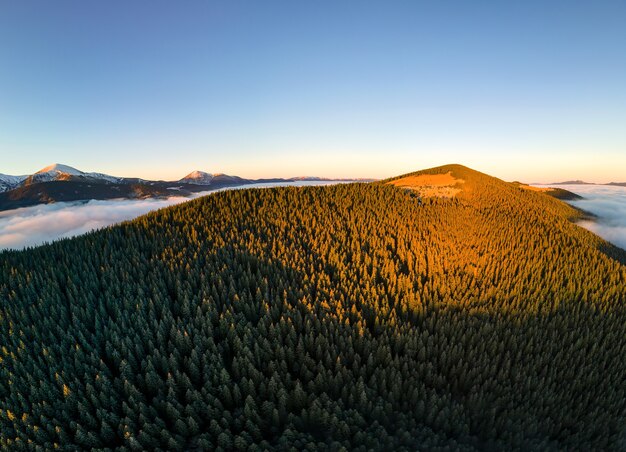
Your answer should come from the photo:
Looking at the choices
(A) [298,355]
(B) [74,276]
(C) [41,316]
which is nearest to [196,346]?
(A) [298,355]

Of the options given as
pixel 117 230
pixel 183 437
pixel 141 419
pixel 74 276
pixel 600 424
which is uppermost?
pixel 117 230

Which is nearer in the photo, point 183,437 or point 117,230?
point 183,437

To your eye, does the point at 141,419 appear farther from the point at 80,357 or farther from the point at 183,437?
the point at 80,357

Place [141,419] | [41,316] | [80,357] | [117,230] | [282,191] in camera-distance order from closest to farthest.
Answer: [141,419] < [80,357] < [41,316] < [117,230] < [282,191]

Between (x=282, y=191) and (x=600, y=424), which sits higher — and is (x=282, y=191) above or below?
above

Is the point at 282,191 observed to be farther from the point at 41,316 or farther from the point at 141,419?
the point at 141,419

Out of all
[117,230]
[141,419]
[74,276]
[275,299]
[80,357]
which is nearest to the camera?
[141,419]
